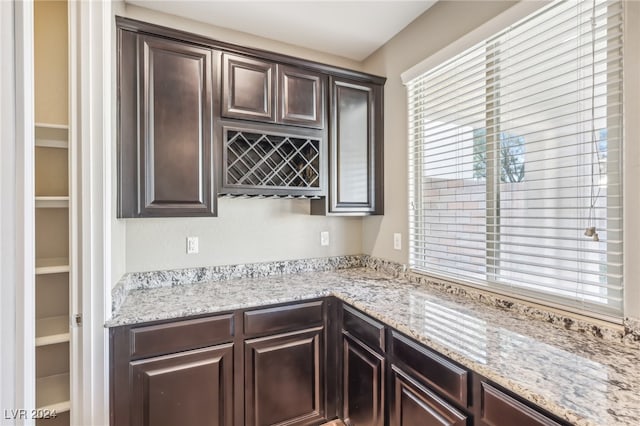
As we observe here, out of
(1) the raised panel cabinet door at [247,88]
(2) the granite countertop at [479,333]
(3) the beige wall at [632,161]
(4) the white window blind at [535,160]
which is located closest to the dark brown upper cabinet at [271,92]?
(1) the raised panel cabinet door at [247,88]

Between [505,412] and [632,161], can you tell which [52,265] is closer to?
[505,412]

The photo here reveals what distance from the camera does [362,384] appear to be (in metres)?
1.68

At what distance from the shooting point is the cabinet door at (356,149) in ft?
7.22

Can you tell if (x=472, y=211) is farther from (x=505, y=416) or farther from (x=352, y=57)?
(x=352, y=57)

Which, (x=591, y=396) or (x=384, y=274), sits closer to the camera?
(x=591, y=396)

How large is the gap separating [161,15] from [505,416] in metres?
2.77

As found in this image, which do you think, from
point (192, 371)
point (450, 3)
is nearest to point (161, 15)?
point (450, 3)

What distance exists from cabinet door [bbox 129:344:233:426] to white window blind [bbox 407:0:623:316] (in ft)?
4.59

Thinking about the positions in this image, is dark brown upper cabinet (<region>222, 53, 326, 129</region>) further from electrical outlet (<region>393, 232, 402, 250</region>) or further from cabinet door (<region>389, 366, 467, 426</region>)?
cabinet door (<region>389, 366, 467, 426</region>)

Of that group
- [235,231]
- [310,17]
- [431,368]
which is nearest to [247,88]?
[310,17]

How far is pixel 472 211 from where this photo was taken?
172 centimetres

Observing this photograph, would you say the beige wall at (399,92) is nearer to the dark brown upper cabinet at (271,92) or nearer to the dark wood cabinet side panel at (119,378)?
the dark brown upper cabinet at (271,92)

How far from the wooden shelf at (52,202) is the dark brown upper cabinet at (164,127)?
0.76 ft

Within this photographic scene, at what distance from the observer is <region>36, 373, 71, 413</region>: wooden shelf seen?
144 centimetres
